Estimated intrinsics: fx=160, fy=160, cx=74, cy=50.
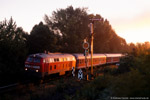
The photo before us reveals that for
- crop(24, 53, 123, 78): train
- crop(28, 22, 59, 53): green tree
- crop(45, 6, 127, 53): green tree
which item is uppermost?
crop(45, 6, 127, 53): green tree

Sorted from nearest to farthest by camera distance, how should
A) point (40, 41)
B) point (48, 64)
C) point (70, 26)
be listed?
point (48, 64)
point (40, 41)
point (70, 26)

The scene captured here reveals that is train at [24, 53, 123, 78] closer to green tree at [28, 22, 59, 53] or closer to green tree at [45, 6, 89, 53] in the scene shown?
green tree at [28, 22, 59, 53]


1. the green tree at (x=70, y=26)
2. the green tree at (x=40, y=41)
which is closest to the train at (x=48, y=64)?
the green tree at (x=40, y=41)

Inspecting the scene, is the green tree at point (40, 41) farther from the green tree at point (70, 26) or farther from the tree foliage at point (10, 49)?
the green tree at point (70, 26)

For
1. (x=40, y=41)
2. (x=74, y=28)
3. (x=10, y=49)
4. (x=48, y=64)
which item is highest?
(x=74, y=28)

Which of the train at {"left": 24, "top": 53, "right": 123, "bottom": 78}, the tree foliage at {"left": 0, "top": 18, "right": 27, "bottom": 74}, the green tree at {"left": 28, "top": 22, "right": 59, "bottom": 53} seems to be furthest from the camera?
the green tree at {"left": 28, "top": 22, "right": 59, "bottom": 53}

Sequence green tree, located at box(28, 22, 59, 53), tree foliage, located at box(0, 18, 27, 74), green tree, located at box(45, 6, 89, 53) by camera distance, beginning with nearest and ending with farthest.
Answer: tree foliage, located at box(0, 18, 27, 74)
green tree, located at box(28, 22, 59, 53)
green tree, located at box(45, 6, 89, 53)

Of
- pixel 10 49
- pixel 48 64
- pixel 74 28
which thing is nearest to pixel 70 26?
pixel 74 28

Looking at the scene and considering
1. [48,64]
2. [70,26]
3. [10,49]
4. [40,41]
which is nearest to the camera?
[48,64]

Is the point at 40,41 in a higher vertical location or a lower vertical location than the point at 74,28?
lower

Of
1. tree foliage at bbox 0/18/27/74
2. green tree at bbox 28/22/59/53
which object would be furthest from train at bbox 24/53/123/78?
green tree at bbox 28/22/59/53

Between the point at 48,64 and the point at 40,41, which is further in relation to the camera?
the point at 40,41

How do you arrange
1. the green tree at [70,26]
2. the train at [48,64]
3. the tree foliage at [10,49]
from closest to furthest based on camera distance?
1. the train at [48,64]
2. the tree foliage at [10,49]
3. the green tree at [70,26]

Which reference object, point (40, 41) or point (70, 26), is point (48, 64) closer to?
point (40, 41)
